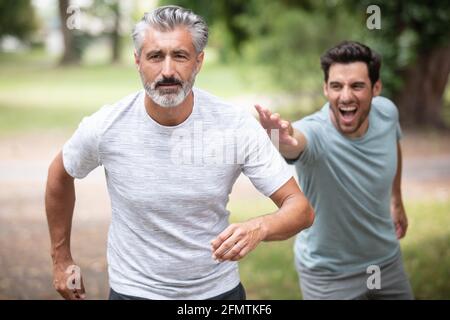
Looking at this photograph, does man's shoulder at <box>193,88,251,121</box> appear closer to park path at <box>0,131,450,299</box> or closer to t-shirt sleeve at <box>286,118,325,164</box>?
t-shirt sleeve at <box>286,118,325,164</box>

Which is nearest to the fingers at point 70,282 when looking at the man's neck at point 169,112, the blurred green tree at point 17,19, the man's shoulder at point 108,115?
the man's shoulder at point 108,115

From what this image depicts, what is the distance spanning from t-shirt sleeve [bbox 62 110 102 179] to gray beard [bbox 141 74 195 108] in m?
0.23

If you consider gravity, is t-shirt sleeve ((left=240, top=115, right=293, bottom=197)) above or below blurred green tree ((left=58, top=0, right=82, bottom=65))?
below

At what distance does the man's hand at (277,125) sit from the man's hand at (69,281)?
969 millimetres

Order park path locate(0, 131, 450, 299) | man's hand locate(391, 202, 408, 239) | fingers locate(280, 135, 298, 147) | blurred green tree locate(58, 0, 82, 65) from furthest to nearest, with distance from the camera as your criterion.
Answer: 1. blurred green tree locate(58, 0, 82, 65)
2. park path locate(0, 131, 450, 299)
3. man's hand locate(391, 202, 408, 239)
4. fingers locate(280, 135, 298, 147)

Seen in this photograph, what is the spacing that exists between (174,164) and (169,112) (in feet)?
0.62

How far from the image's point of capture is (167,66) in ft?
8.35

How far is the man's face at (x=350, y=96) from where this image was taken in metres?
3.54

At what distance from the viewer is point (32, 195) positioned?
9.27 m

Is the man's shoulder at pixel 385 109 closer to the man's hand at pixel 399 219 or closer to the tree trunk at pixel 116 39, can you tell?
the man's hand at pixel 399 219

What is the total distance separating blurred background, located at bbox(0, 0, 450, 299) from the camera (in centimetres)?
627

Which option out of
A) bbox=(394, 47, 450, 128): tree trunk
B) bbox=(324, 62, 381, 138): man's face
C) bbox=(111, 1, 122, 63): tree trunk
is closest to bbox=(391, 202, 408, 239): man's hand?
bbox=(324, 62, 381, 138): man's face
